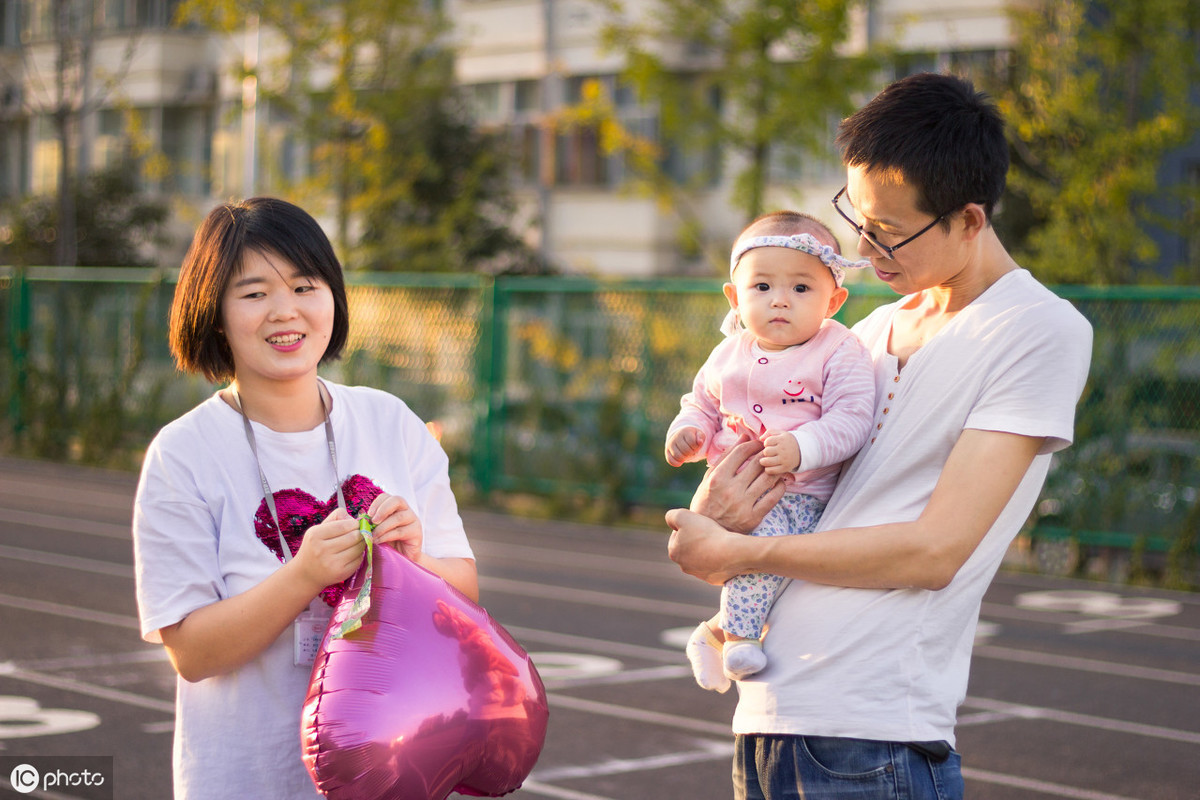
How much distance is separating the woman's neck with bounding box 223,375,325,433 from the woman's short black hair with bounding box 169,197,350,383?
0.29 feet

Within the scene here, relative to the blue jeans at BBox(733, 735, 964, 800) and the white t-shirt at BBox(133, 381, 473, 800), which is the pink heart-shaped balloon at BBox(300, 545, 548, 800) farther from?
the blue jeans at BBox(733, 735, 964, 800)

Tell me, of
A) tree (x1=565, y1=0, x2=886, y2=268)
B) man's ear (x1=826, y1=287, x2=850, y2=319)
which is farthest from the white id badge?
tree (x1=565, y1=0, x2=886, y2=268)

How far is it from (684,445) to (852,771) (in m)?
0.66

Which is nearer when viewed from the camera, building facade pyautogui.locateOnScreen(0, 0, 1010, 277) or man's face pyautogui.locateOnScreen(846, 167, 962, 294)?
man's face pyautogui.locateOnScreen(846, 167, 962, 294)

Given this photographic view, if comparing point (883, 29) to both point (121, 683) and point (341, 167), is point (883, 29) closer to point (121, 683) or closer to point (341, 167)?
point (341, 167)

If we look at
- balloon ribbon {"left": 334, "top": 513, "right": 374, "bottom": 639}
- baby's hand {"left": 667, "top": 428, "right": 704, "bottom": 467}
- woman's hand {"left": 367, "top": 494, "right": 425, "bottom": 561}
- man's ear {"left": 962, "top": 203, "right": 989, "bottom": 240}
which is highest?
man's ear {"left": 962, "top": 203, "right": 989, "bottom": 240}

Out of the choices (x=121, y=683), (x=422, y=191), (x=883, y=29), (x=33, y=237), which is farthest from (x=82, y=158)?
(x=121, y=683)

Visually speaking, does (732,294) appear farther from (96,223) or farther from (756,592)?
(96,223)

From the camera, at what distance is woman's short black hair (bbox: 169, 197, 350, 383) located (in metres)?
2.65

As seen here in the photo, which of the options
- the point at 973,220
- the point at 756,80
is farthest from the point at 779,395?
the point at 756,80

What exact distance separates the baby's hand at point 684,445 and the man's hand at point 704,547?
0.19 metres

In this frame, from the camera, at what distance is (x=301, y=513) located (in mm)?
2617

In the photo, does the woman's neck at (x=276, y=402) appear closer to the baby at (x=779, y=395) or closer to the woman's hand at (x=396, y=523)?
the woman's hand at (x=396, y=523)

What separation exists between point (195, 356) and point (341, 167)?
20278 mm
